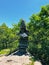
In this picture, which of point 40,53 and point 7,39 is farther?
point 7,39

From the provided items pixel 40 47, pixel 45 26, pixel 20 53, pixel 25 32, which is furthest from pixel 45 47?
pixel 25 32

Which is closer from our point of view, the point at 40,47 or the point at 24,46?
the point at 40,47

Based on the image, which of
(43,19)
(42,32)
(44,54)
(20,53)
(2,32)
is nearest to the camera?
(44,54)

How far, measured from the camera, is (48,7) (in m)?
29.3

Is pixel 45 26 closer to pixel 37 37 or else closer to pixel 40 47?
pixel 37 37

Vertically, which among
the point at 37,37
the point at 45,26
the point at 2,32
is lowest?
the point at 37,37

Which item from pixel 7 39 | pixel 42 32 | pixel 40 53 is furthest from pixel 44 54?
pixel 7 39

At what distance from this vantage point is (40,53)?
65.0ft

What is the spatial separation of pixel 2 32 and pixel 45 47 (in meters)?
36.8

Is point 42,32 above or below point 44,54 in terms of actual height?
above

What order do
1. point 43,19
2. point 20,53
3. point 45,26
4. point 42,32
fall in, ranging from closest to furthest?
point 42,32
point 45,26
point 43,19
point 20,53

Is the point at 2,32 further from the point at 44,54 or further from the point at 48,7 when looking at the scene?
the point at 44,54

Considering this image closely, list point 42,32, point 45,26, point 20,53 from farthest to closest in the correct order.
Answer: point 20,53 < point 45,26 < point 42,32

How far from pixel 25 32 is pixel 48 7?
615 cm
